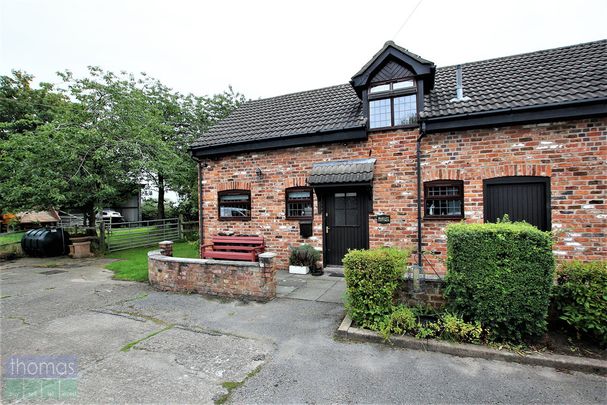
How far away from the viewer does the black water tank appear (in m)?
12.5

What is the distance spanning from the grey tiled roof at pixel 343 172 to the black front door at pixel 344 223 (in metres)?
0.71

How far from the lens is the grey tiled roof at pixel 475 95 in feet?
22.4

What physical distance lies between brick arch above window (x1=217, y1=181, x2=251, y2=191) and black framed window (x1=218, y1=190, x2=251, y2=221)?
0.46ft

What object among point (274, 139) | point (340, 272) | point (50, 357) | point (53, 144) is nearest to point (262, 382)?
point (50, 357)

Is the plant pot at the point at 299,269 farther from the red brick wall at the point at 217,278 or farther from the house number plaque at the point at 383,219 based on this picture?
the house number plaque at the point at 383,219

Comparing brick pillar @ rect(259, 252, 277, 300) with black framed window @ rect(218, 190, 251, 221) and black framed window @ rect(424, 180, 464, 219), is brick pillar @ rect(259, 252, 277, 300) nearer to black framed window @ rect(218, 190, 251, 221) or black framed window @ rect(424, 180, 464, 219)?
black framed window @ rect(218, 190, 251, 221)

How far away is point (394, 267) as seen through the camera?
14.8ft

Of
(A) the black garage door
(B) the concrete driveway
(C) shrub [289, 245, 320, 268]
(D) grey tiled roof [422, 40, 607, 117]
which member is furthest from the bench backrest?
(A) the black garage door

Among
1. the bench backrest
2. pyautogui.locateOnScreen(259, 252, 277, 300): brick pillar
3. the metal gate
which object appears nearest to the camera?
pyautogui.locateOnScreen(259, 252, 277, 300): brick pillar

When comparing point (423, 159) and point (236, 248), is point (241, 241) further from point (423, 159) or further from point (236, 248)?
point (423, 159)

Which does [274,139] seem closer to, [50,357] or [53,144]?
[50,357]

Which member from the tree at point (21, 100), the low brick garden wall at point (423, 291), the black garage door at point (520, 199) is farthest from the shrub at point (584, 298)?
the tree at point (21, 100)

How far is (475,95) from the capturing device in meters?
7.71

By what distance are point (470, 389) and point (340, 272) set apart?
5305mm
